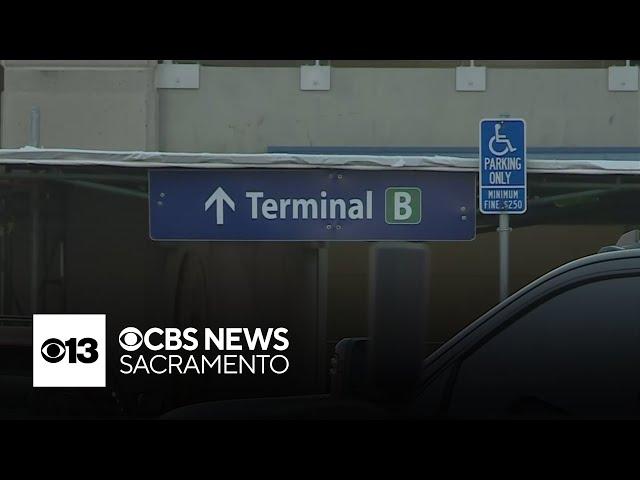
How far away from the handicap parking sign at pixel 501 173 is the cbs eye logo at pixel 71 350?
1.52 metres

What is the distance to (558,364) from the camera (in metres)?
2.96

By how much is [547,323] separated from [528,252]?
97 cm

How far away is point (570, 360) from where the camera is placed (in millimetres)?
2951

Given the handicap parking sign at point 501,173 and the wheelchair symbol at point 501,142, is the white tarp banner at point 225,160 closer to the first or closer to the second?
the handicap parking sign at point 501,173

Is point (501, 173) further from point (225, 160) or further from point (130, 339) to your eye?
Result: point (130, 339)

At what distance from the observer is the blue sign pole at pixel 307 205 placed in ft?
12.7

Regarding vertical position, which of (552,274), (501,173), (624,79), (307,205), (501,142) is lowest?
(552,274)

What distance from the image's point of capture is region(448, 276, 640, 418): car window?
2910mm

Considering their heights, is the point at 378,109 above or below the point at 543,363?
above

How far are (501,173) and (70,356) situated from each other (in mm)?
1710

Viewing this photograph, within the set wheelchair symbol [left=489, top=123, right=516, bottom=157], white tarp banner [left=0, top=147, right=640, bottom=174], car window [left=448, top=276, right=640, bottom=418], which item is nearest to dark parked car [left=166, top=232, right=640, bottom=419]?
car window [left=448, top=276, right=640, bottom=418]

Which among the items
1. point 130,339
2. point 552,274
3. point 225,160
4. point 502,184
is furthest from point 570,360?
point 225,160

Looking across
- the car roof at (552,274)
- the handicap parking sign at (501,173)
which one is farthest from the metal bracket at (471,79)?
the car roof at (552,274)

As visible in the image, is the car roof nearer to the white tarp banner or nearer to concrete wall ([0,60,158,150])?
the white tarp banner
